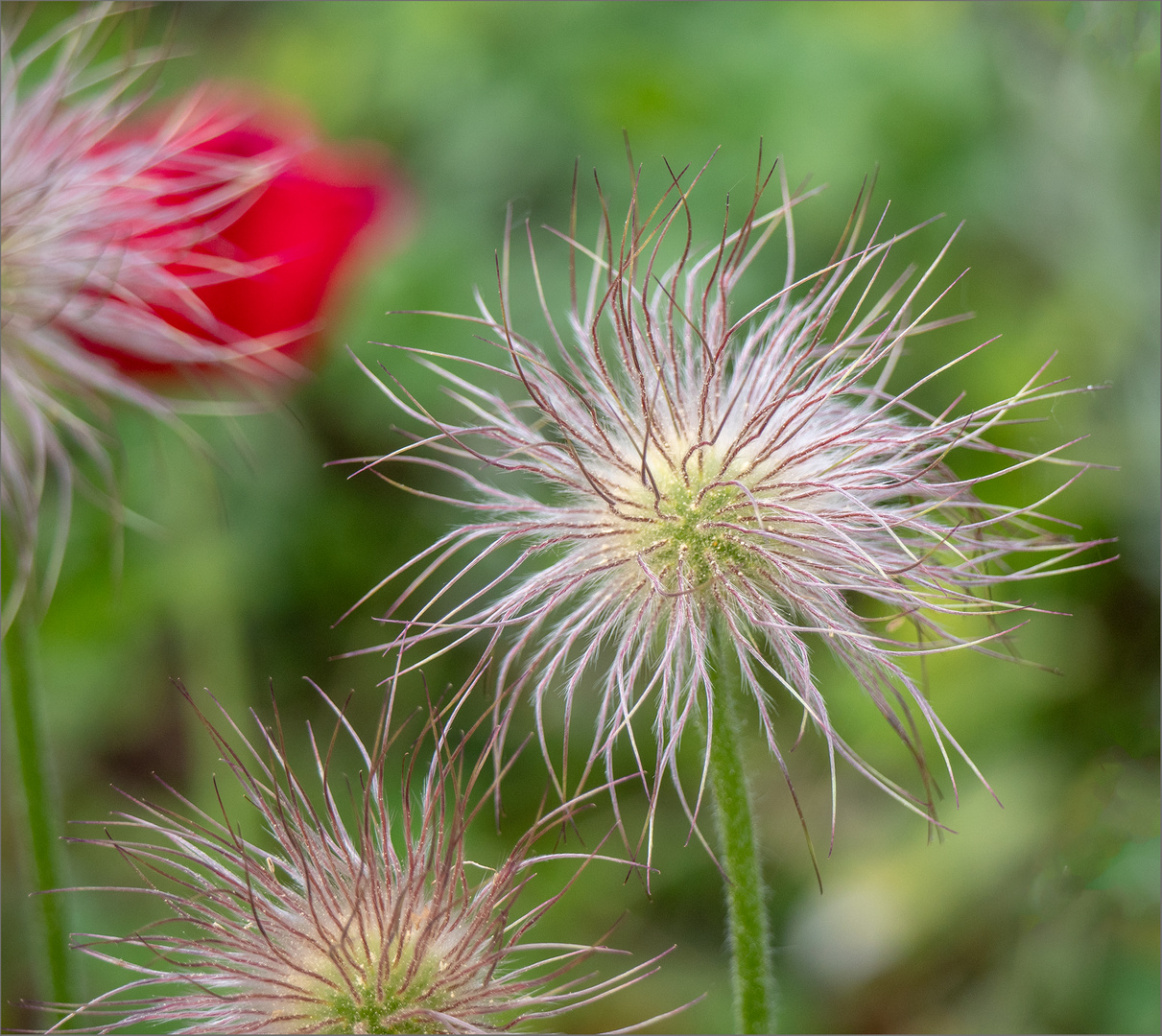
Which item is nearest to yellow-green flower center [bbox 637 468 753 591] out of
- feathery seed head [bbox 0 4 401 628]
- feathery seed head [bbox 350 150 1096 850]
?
feathery seed head [bbox 350 150 1096 850]

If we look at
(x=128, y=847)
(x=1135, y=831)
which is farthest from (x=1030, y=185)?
(x=128, y=847)

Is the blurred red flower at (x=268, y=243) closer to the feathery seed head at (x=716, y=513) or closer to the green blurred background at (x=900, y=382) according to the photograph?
the green blurred background at (x=900, y=382)

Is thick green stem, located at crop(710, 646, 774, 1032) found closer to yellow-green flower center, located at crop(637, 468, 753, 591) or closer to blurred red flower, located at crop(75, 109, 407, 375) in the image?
yellow-green flower center, located at crop(637, 468, 753, 591)

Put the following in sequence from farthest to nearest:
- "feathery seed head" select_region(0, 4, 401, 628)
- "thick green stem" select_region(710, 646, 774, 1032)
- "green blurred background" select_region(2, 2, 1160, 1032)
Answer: "green blurred background" select_region(2, 2, 1160, 1032)
"feathery seed head" select_region(0, 4, 401, 628)
"thick green stem" select_region(710, 646, 774, 1032)

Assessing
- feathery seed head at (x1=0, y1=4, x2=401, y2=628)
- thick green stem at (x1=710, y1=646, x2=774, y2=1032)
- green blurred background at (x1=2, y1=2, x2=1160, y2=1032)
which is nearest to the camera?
thick green stem at (x1=710, y1=646, x2=774, y2=1032)

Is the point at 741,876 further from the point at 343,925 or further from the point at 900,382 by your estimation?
the point at 900,382

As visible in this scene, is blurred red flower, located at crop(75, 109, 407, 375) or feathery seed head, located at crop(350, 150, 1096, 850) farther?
blurred red flower, located at crop(75, 109, 407, 375)

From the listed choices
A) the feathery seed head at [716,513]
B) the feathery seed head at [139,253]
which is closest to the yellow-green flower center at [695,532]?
A: the feathery seed head at [716,513]

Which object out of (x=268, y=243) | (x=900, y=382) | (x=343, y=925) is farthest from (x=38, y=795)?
(x=900, y=382)
